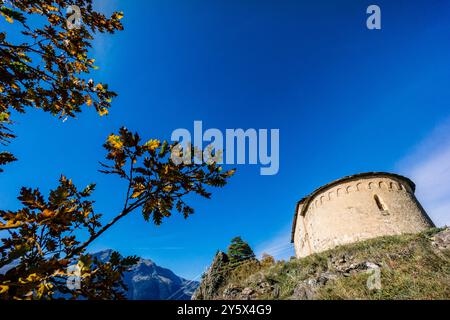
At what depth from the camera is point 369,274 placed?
31.1 feet

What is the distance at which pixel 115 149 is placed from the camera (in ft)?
8.12

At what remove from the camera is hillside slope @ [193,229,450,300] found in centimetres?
743

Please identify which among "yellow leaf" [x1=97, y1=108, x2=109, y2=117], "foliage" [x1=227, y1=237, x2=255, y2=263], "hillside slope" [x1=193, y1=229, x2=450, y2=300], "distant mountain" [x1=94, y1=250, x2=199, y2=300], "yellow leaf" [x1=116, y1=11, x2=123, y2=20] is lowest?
"distant mountain" [x1=94, y1=250, x2=199, y2=300]

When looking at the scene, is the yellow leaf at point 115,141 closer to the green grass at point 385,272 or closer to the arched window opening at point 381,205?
the green grass at point 385,272

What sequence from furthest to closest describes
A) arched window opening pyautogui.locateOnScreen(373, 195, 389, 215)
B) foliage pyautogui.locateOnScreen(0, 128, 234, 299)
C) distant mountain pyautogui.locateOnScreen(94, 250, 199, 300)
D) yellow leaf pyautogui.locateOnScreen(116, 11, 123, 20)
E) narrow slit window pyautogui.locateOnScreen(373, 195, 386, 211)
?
distant mountain pyautogui.locateOnScreen(94, 250, 199, 300), narrow slit window pyautogui.locateOnScreen(373, 195, 386, 211), arched window opening pyautogui.locateOnScreen(373, 195, 389, 215), yellow leaf pyautogui.locateOnScreen(116, 11, 123, 20), foliage pyautogui.locateOnScreen(0, 128, 234, 299)

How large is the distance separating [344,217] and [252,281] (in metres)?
8.36

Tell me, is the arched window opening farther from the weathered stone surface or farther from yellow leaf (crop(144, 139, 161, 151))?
yellow leaf (crop(144, 139, 161, 151))

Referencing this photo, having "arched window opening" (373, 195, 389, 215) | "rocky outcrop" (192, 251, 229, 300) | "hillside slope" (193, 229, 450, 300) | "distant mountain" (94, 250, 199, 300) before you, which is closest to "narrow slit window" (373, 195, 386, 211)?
"arched window opening" (373, 195, 389, 215)

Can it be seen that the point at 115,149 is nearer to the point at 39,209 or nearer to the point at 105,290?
the point at 39,209

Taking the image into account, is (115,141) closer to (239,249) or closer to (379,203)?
(379,203)

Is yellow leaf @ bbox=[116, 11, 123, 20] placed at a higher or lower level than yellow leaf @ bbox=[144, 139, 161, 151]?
higher

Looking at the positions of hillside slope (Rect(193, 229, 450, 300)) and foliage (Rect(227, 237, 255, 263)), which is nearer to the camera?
hillside slope (Rect(193, 229, 450, 300))
